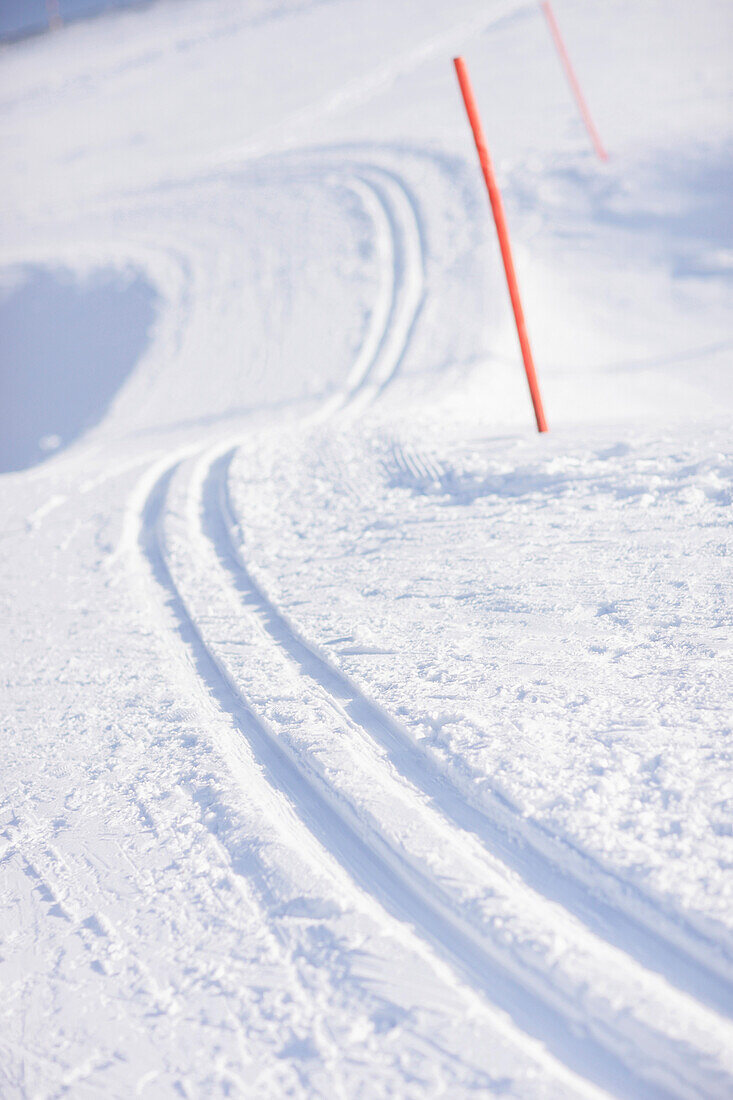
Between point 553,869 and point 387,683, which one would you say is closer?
point 553,869

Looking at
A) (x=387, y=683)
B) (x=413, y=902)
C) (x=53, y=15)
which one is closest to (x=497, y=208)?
(x=387, y=683)

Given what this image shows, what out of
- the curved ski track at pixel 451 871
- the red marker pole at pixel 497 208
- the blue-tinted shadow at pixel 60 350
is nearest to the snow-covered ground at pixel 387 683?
the curved ski track at pixel 451 871

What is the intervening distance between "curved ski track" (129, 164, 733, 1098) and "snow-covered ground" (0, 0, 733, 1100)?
0.04ft

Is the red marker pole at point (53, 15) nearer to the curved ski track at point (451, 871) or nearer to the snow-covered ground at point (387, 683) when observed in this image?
the snow-covered ground at point (387, 683)

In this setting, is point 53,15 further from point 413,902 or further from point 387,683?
point 413,902

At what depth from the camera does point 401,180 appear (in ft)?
46.0

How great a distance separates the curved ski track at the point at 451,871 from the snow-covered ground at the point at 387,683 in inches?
0.4

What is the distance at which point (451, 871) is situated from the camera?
8.65 ft

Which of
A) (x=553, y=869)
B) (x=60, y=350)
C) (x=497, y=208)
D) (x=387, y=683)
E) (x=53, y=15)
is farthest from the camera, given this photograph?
(x=53, y=15)

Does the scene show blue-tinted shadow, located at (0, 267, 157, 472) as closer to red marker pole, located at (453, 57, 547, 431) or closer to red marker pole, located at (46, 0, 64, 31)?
red marker pole, located at (453, 57, 547, 431)

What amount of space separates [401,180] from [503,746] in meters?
13.0

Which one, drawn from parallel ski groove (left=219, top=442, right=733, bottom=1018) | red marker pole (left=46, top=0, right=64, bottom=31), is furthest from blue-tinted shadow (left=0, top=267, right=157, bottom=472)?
red marker pole (left=46, top=0, right=64, bottom=31)

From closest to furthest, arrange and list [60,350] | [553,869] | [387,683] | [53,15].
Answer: [553,869] → [387,683] → [60,350] → [53,15]

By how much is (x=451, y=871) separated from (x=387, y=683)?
1132 millimetres
